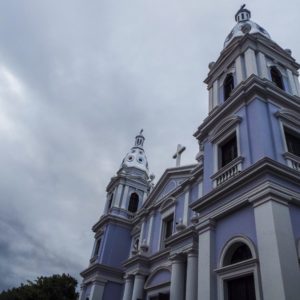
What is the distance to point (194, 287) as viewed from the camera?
1119cm

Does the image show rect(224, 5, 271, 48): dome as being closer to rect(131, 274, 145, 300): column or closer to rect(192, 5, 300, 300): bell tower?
rect(192, 5, 300, 300): bell tower

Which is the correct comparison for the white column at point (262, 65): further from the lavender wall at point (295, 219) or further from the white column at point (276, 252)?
the white column at point (276, 252)

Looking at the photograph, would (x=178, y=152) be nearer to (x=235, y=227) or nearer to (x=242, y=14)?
(x=242, y=14)

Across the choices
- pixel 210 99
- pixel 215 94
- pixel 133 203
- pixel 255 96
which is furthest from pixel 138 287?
pixel 255 96

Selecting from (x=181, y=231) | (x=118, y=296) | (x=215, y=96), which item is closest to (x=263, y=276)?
(x=181, y=231)

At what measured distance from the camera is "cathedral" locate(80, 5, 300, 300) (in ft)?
26.0

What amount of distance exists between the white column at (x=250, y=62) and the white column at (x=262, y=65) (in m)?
0.27

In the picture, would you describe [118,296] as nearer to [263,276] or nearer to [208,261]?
[208,261]

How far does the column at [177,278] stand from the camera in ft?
40.0

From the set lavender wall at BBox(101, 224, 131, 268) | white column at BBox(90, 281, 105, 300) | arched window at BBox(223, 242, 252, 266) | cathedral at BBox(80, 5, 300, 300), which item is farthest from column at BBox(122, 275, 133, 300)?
arched window at BBox(223, 242, 252, 266)

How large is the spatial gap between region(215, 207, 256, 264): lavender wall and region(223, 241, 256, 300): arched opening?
292mm

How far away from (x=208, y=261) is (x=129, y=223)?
518 inches

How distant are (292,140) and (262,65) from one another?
3285mm

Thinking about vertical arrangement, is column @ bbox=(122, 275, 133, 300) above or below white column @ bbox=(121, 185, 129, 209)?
below
